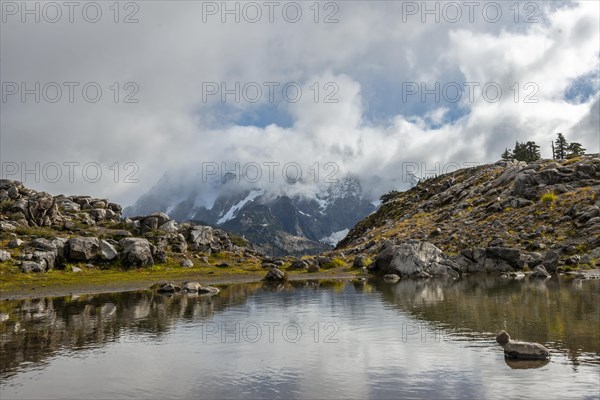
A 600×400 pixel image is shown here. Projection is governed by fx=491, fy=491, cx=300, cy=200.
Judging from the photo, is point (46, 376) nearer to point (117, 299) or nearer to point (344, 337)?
point (344, 337)

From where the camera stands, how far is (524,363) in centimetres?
3122

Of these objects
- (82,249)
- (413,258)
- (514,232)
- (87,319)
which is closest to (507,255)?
(413,258)

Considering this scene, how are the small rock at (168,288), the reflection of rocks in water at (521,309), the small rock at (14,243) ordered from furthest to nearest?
the small rock at (14,243) < the small rock at (168,288) < the reflection of rocks in water at (521,309)

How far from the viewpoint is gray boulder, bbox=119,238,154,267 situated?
431ft

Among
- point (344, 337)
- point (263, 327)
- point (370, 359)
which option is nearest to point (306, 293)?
point (263, 327)

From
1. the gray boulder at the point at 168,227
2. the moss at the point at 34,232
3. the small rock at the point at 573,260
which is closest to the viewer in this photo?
the small rock at the point at 573,260

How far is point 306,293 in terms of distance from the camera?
283 feet

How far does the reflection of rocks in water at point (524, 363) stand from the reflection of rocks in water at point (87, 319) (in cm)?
3117

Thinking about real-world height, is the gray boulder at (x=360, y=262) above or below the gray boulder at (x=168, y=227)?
below

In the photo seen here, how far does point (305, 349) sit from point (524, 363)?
1553cm

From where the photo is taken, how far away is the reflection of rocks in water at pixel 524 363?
30.5 meters

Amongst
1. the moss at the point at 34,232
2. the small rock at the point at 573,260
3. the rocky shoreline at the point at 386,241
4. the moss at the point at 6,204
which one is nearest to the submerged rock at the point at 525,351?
the rocky shoreline at the point at 386,241

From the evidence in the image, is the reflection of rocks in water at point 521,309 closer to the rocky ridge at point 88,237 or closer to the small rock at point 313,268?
the small rock at point 313,268

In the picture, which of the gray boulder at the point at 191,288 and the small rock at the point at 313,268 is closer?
the gray boulder at the point at 191,288
